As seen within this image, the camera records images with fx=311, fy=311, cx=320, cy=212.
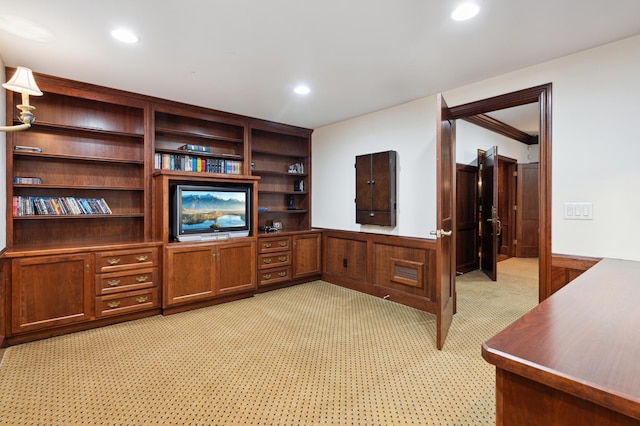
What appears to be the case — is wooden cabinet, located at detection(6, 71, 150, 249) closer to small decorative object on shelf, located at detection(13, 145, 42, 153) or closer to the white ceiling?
small decorative object on shelf, located at detection(13, 145, 42, 153)

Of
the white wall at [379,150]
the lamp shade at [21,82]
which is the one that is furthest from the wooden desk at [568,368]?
the white wall at [379,150]

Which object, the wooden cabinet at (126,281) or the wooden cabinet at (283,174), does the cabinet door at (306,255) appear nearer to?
the wooden cabinet at (283,174)

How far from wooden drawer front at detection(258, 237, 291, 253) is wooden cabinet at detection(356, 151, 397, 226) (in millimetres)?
1051

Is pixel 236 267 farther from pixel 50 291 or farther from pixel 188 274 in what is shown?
pixel 50 291

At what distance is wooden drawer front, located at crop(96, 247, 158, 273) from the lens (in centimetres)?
298

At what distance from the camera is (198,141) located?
13.9 feet

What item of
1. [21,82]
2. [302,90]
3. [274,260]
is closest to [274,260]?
[274,260]

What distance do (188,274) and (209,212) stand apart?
30.1 inches

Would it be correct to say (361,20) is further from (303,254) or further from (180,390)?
(303,254)

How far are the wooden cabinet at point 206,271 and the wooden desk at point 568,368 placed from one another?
323 cm

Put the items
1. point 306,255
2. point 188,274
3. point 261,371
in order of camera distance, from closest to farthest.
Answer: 1. point 261,371
2. point 188,274
3. point 306,255

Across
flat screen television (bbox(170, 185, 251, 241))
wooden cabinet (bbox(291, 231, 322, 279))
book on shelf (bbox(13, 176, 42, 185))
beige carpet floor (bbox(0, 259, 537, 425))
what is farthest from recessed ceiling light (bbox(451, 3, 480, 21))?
book on shelf (bbox(13, 176, 42, 185))

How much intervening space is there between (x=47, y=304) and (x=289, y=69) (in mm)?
2977

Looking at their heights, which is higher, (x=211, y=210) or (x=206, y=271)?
(x=211, y=210)
